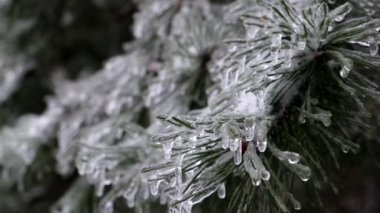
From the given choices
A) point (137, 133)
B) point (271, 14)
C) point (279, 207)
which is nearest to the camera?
point (279, 207)

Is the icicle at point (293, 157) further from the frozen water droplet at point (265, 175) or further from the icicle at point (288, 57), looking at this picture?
the icicle at point (288, 57)

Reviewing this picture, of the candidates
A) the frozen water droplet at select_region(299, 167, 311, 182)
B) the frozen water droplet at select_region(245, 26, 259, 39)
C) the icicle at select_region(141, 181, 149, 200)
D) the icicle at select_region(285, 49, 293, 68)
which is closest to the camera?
the frozen water droplet at select_region(299, 167, 311, 182)

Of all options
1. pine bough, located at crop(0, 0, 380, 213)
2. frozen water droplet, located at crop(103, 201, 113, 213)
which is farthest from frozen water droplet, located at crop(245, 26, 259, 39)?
frozen water droplet, located at crop(103, 201, 113, 213)

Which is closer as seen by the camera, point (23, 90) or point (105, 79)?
point (105, 79)

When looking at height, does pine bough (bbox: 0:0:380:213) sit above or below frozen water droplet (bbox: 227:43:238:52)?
below

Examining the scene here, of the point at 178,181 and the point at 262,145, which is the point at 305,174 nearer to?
the point at 262,145

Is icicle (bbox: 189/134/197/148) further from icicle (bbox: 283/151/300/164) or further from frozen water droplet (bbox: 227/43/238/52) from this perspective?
frozen water droplet (bbox: 227/43/238/52)

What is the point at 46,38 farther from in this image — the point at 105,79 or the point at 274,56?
the point at 274,56

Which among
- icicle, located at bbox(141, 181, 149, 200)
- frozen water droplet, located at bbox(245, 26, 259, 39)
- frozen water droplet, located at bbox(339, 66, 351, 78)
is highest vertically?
frozen water droplet, located at bbox(245, 26, 259, 39)

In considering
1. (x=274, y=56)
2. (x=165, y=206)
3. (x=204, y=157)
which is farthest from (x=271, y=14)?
(x=165, y=206)

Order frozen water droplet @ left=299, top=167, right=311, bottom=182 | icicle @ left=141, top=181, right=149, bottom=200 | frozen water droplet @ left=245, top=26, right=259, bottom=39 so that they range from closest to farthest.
Answer: frozen water droplet @ left=299, top=167, right=311, bottom=182 < frozen water droplet @ left=245, top=26, right=259, bottom=39 < icicle @ left=141, top=181, right=149, bottom=200

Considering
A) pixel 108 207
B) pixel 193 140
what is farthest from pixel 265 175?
pixel 108 207
